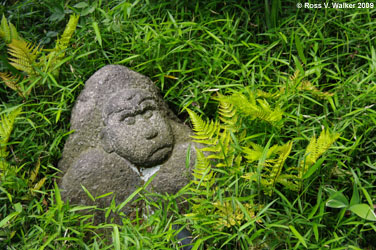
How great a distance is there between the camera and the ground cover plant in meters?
2.30

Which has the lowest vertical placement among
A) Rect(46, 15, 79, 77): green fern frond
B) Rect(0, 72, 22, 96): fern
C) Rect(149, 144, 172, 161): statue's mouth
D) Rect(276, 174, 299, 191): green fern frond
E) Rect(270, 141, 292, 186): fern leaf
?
Rect(276, 174, 299, 191): green fern frond

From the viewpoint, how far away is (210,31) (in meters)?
3.29

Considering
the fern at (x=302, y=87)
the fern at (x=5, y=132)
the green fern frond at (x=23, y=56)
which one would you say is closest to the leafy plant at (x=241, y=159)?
the fern at (x=302, y=87)

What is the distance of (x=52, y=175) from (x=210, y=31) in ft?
5.59

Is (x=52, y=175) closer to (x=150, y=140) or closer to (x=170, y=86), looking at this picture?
(x=150, y=140)

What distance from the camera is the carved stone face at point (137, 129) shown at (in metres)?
2.72

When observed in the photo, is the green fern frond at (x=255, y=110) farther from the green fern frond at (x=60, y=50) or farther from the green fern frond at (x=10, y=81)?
the green fern frond at (x=10, y=81)

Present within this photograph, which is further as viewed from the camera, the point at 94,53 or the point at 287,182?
the point at 94,53

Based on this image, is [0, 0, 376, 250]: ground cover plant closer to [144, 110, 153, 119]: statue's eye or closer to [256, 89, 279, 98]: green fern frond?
[256, 89, 279, 98]: green fern frond

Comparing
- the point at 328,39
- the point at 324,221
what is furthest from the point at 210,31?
the point at 324,221

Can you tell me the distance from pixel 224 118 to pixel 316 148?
2.31 ft

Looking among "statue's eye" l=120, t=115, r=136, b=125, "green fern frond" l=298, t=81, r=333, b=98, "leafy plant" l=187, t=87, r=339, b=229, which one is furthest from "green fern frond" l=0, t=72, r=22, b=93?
"green fern frond" l=298, t=81, r=333, b=98

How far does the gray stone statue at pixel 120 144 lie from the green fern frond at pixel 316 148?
0.74 metres

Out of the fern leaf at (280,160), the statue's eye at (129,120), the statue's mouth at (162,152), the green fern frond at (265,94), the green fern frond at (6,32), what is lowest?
the statue's mouth at (162,152)
